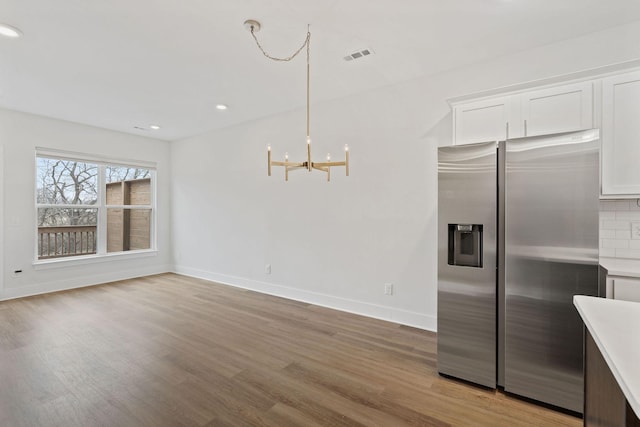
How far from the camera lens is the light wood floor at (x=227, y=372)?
78.2 inches

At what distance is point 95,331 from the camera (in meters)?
3.31

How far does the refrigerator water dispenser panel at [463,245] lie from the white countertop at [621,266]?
0.82m

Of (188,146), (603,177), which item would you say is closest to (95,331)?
(188,146)

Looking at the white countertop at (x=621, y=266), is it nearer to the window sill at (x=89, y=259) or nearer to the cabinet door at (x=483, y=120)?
the cabinet door at (x=483, y=120)

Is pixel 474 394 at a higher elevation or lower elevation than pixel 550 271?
lower

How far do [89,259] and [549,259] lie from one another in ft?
21.2

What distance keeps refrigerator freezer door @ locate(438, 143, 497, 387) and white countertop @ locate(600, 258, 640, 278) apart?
729mm

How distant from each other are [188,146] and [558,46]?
5.91 meters

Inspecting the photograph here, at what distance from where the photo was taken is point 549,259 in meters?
2.08

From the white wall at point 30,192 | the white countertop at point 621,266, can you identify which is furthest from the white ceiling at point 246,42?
the white countertop at point 621,266

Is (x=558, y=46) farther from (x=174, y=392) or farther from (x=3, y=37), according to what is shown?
(x=3, y=37)

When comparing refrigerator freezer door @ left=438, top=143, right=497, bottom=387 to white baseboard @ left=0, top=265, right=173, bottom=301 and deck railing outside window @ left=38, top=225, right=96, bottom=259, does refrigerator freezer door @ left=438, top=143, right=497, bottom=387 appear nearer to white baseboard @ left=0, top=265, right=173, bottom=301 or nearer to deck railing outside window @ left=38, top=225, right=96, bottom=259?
white baseboard @ left=0, top=265, right=173, bottom=301

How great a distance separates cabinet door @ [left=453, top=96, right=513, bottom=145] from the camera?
270 centimetres

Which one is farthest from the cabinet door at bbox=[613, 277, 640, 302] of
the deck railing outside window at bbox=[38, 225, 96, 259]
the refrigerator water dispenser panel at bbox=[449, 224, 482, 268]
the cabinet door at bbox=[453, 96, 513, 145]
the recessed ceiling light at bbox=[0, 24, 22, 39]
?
the deck railing outside window at bbox=[38, 225, 96, 259]
